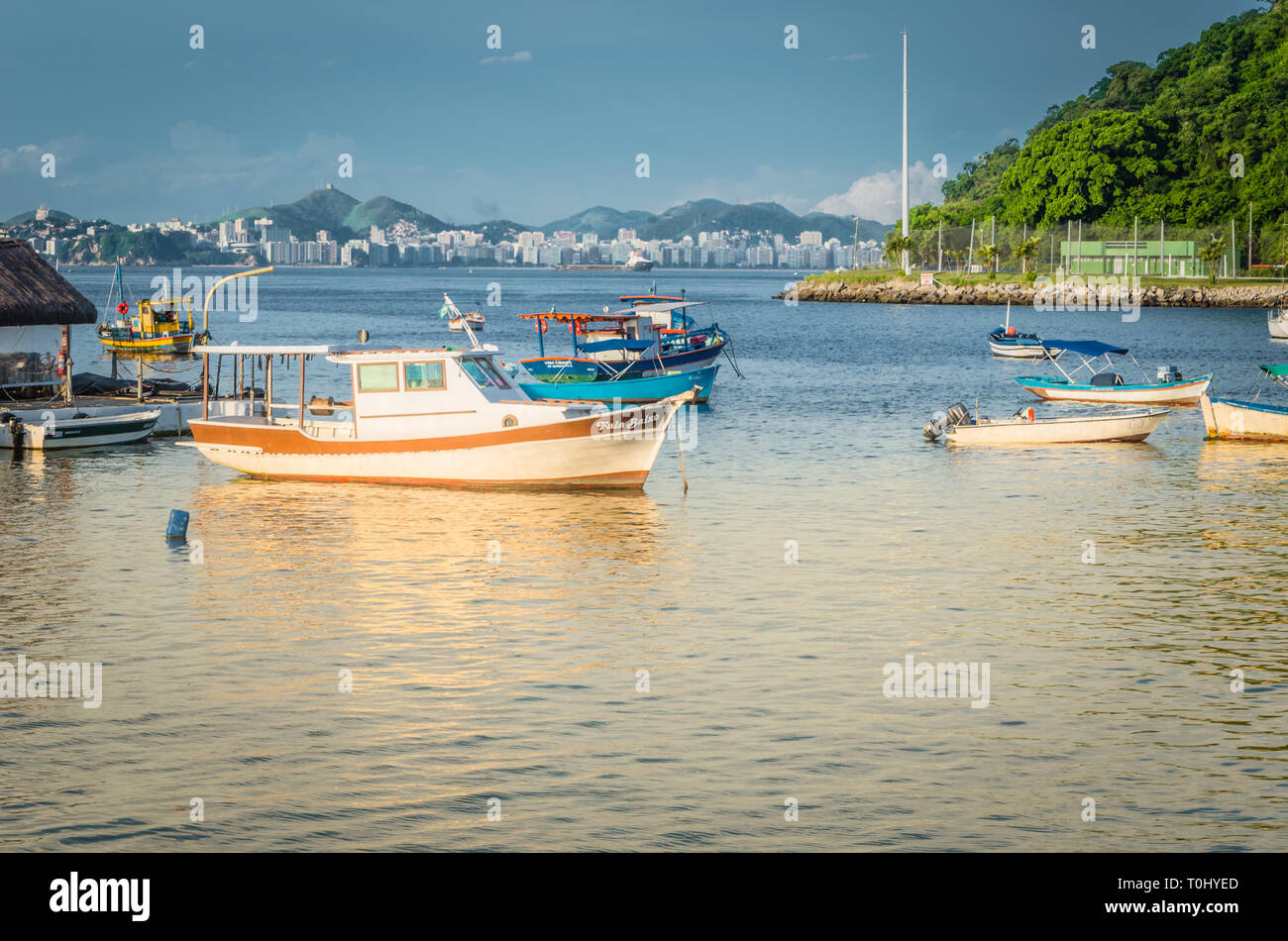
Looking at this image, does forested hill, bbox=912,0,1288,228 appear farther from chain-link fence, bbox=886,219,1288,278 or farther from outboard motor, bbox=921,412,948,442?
outboard motor, bbox=921,412,948,442

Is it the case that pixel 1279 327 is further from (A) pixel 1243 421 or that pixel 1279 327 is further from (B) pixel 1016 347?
(A) pixel 1243 421

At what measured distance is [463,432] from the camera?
29.7m

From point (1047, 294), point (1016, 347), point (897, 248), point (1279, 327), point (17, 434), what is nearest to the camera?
point (17, 434)

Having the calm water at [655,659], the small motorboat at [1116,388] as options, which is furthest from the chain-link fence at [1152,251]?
the calm water at [655,659]

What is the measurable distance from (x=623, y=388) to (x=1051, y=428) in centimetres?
1546

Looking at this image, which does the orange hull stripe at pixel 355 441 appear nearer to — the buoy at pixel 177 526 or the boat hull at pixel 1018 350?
the buoy at pixel 177 526

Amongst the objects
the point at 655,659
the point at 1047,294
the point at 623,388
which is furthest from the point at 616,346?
the point at 1047,294

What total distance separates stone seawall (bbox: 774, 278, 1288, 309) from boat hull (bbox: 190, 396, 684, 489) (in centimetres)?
10754

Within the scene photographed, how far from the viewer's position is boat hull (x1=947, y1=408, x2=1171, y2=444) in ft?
126

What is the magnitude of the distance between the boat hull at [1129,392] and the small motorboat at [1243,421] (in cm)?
452

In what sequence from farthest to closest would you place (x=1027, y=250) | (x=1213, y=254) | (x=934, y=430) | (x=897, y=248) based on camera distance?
(x=897, y=248) → (x=1027, y=250) → (x=1213, y=254) → (x=934, y=430)
